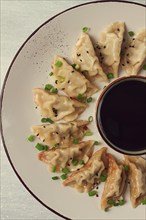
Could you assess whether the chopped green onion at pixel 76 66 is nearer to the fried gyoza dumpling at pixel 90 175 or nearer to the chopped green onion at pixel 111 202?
the fried gyoza dumpling at pixel 90 175

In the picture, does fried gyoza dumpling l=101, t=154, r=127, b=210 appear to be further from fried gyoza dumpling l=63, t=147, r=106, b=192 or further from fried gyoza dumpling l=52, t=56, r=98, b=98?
fried gyoza dumpling l=52, t=56, r=98, b=98

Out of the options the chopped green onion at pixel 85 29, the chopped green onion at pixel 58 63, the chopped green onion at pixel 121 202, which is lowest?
the chopped green onion at pixel 121 202

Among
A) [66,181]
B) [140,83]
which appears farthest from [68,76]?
[66,181]

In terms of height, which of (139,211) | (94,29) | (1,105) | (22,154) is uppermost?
(94,29)

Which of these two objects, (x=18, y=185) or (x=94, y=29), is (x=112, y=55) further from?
(x=18, y=185)

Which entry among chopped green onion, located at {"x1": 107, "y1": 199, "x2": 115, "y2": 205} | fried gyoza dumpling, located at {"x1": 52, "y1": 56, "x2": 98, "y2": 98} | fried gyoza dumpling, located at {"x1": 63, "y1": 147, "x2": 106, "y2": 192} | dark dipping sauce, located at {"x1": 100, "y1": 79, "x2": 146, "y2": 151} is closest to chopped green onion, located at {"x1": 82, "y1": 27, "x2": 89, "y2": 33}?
fried gyoza dumpling, located at {"x1": 52, "y1": 56, "x2": 98, "y2": 98}

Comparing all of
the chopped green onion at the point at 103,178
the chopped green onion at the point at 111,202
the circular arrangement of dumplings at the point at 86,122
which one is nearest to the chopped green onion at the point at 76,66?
the circular arrangement of dumplings at the point at 86,122

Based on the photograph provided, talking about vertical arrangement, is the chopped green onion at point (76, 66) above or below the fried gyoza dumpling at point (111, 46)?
below

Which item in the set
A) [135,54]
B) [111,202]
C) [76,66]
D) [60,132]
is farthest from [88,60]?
[111,202]
